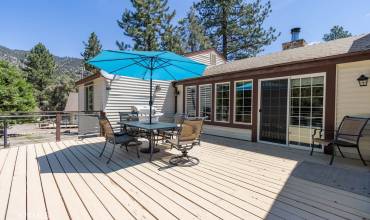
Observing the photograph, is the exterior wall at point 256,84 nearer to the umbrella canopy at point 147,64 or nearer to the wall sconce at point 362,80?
the wall sconce at point 362,80

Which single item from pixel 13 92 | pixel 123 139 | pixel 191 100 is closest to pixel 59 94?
pixel 13 92

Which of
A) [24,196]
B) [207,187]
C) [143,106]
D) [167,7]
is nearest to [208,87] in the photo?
[143,106]

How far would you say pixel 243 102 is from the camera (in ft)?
22.6

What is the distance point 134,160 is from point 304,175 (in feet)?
10.3

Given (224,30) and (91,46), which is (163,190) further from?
(91,46)

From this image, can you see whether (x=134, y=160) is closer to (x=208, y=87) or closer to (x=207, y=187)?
(x=207, y=187)

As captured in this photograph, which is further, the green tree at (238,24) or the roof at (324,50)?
Result: the green tree at (238,24)

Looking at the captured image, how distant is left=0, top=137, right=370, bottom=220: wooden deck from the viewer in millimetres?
2232

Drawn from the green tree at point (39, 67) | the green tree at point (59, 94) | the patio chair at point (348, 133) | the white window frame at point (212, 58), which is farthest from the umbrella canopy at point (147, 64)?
the green tree at point (39, 67)

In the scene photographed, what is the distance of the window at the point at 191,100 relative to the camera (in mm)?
8703

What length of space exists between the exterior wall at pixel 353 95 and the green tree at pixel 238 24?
1319 centimetres

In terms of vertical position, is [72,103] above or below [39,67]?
below

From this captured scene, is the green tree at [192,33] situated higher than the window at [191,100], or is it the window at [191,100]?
the green tree at [192,33]

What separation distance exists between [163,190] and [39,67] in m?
31.3
